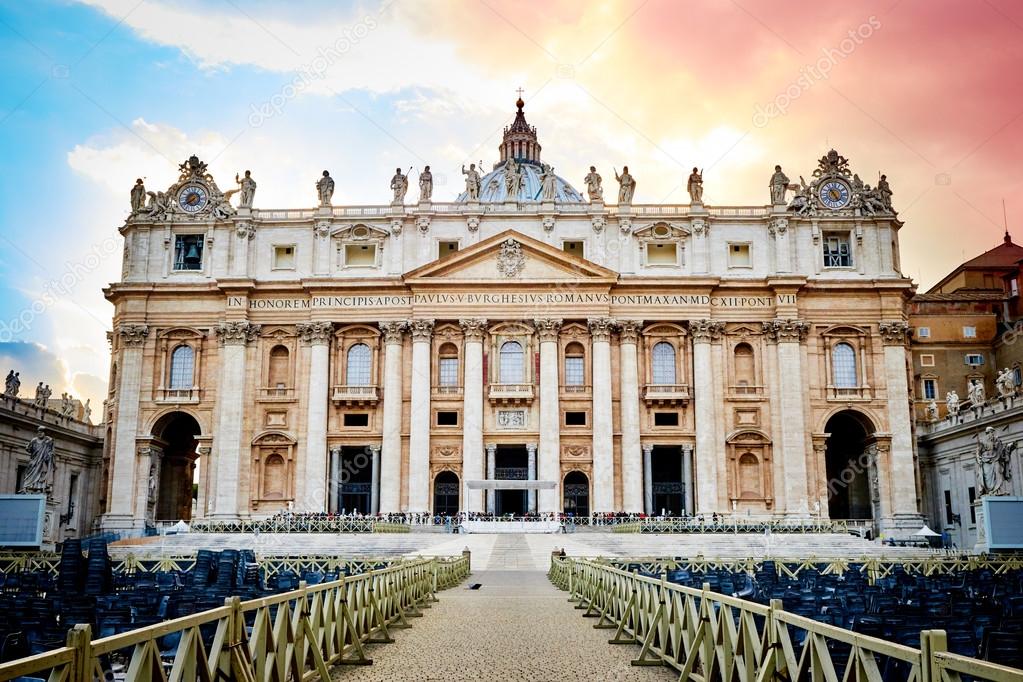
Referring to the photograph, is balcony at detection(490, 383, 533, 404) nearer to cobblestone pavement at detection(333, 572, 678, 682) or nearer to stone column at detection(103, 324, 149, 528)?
stone column at detection(103, 324, 149, 528)

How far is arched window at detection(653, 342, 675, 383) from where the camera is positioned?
2488 inches

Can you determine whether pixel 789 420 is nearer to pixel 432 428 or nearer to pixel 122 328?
pixel 432 428

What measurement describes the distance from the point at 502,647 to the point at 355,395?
48.6m

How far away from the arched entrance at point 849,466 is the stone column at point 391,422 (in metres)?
28.4

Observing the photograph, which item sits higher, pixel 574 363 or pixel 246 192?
pixel 246 192

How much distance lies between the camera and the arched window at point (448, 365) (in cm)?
6300

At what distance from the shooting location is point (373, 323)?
6356 cm

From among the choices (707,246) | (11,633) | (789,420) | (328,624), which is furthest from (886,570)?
(707,246)

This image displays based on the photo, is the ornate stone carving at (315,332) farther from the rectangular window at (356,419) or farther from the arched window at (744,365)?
the arched window at (744,365)

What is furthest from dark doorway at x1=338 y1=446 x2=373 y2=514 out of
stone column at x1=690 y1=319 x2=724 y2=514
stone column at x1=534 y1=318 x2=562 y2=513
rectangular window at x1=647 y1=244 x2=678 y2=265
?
rectangular window at x1=647 y1=244 x2=678 y2=265

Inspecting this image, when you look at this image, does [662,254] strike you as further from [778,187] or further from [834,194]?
[834,194]

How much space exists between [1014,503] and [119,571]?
33395 mm

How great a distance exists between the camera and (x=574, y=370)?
6316 cm

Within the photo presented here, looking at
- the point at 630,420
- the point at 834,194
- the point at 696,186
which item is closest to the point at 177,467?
the point at 630,420
